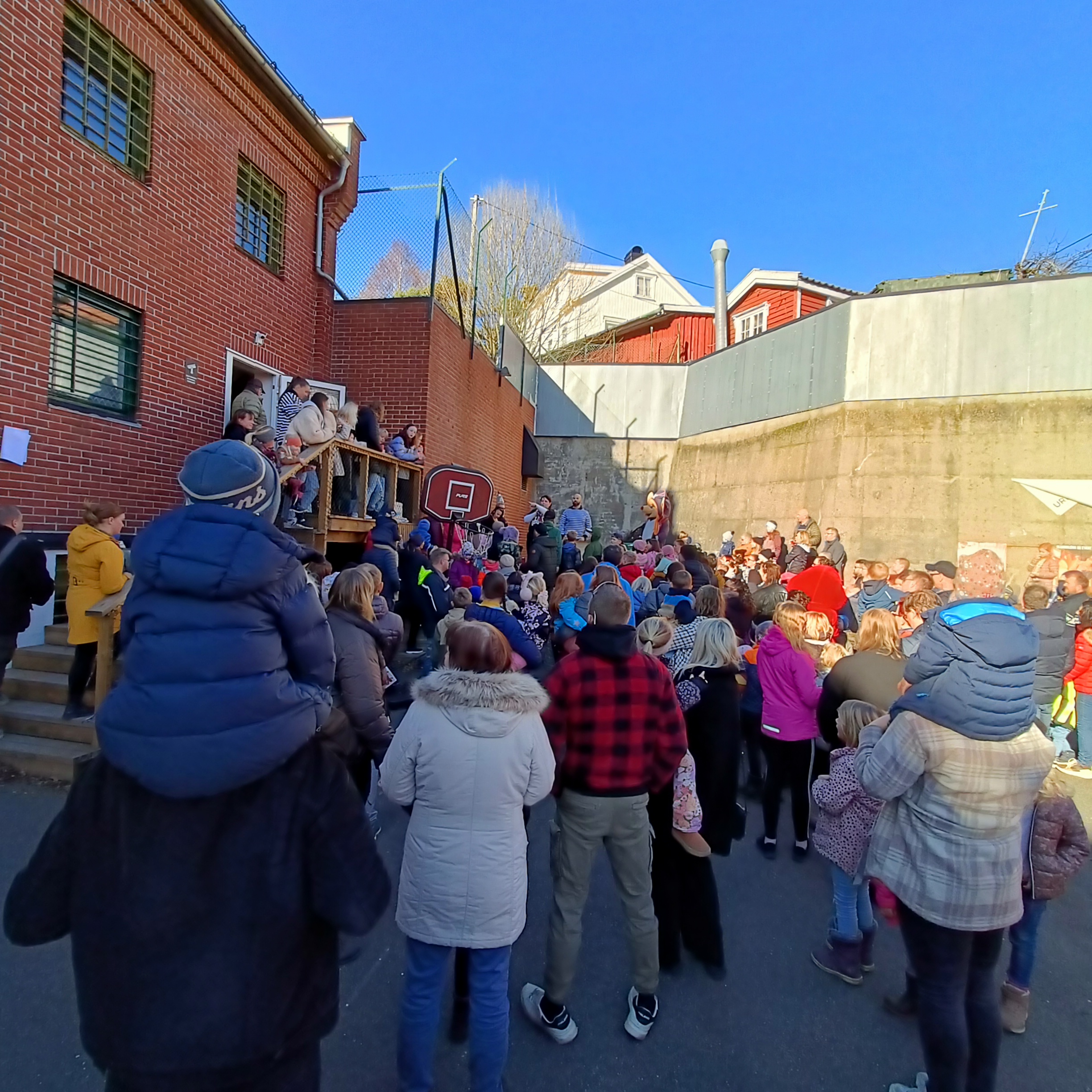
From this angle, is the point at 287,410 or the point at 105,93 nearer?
the point at 105,93

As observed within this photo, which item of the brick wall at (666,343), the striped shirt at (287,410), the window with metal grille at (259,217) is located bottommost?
the striped shirt at (287,410)

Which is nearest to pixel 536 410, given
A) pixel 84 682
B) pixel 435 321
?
pixel 435 321

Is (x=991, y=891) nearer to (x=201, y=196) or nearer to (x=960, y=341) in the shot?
(x=201, y=196)

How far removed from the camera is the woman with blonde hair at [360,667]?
373 centimetres

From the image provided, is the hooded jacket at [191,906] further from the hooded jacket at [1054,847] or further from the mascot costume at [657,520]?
the mascot costume at [657,520]

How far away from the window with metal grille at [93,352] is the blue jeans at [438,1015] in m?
6.41

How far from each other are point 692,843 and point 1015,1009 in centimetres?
152

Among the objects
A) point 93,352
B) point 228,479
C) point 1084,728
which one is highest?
point 93,352

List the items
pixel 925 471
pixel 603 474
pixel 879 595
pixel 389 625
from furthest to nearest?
pixel 603 474 < pixel 925 471 < pixel 879 595 < pixel 389 625

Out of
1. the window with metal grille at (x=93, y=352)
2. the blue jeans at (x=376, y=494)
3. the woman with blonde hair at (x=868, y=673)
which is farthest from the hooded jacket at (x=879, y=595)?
the window with metal grille at (x=93, y=352)

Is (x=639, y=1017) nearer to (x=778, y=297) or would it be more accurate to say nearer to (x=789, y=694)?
(x=789, y=694)

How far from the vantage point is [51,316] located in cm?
611

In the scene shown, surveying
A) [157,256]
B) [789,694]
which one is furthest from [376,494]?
[789,694]

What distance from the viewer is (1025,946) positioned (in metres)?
2.88
